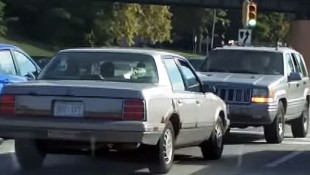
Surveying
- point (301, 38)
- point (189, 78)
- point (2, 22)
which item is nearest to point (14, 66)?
point (189, 78)

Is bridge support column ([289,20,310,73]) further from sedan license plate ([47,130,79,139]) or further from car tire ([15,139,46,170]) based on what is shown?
sedan license plate ([47,130,79,139])

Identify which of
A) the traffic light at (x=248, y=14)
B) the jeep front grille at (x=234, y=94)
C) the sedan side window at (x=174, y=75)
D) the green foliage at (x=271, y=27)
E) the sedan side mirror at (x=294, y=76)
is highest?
the traffic light at (x=248, y=14)

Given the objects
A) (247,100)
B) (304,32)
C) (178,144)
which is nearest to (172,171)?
(178,144)

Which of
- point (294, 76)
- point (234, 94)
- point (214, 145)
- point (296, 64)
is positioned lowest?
point (214, 145)

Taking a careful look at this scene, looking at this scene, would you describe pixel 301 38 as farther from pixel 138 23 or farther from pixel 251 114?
pixel 251 114

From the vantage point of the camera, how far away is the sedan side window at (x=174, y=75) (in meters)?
11.8

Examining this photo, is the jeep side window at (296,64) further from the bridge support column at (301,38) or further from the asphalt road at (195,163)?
the bridge support column at (301,38)

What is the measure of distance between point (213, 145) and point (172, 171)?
157 cm

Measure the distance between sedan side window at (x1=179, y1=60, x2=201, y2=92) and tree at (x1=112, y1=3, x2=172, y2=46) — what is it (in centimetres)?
6375

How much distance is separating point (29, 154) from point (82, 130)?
46.4 inches

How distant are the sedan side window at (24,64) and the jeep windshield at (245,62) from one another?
3.57 metres

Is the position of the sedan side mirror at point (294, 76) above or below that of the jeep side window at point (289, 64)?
below

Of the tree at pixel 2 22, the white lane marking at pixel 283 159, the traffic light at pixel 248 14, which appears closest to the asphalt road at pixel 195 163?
the white lane marking at pixel 283 159

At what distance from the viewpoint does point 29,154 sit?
11250 millimetres
